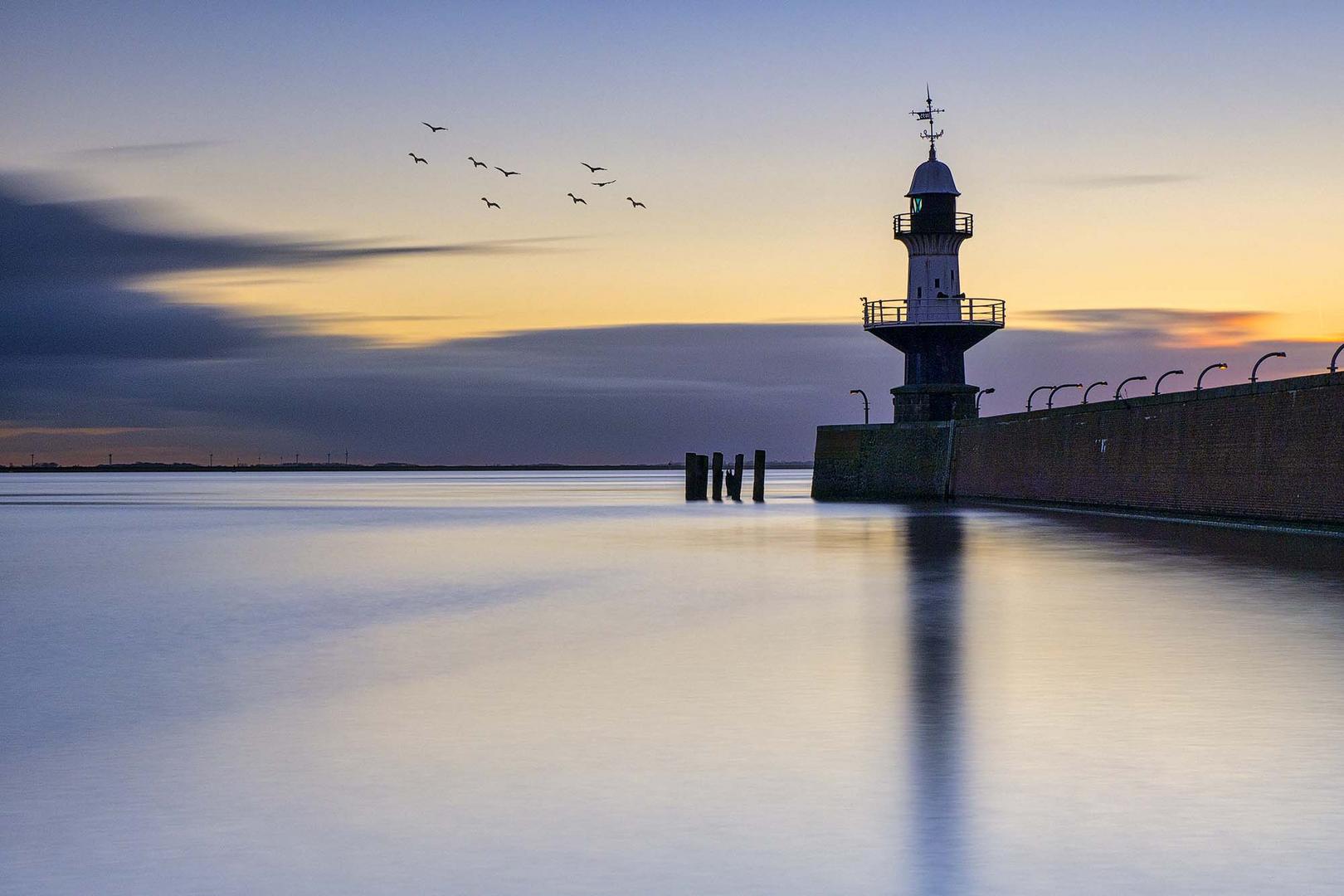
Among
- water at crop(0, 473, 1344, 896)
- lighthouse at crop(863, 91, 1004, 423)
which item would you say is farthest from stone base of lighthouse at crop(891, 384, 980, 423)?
water at crop(0, 473, 1344, 896)

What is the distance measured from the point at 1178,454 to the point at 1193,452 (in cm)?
100

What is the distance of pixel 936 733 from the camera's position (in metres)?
9.03

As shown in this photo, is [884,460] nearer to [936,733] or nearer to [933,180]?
[933,180]

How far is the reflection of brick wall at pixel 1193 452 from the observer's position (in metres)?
26.4

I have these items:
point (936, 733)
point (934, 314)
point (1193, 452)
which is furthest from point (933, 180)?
point (936, 733)

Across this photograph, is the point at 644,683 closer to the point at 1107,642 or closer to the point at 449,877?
the point at 1107,642

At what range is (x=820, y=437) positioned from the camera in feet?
Result: 201

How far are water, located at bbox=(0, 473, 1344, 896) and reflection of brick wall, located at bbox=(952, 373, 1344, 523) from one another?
513cm

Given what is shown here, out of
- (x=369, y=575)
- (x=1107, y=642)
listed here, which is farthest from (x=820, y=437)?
(x=1107, y=642)

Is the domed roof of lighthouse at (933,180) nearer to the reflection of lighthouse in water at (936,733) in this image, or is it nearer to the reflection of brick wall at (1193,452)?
the reflection of brick wall at (1193,452)

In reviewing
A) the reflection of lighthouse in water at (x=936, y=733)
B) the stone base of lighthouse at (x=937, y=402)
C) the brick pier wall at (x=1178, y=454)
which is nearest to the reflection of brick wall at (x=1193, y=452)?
the brick pier wall at (x=1178, y=454)

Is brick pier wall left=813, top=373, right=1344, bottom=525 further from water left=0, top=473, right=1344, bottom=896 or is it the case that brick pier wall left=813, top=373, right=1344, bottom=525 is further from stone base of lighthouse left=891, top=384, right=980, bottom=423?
water left=0, top=473, right=1344, bottom=896

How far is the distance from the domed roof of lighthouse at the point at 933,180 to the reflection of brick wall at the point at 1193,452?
9382 millimetres

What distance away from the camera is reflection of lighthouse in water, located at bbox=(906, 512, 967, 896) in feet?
19.9
